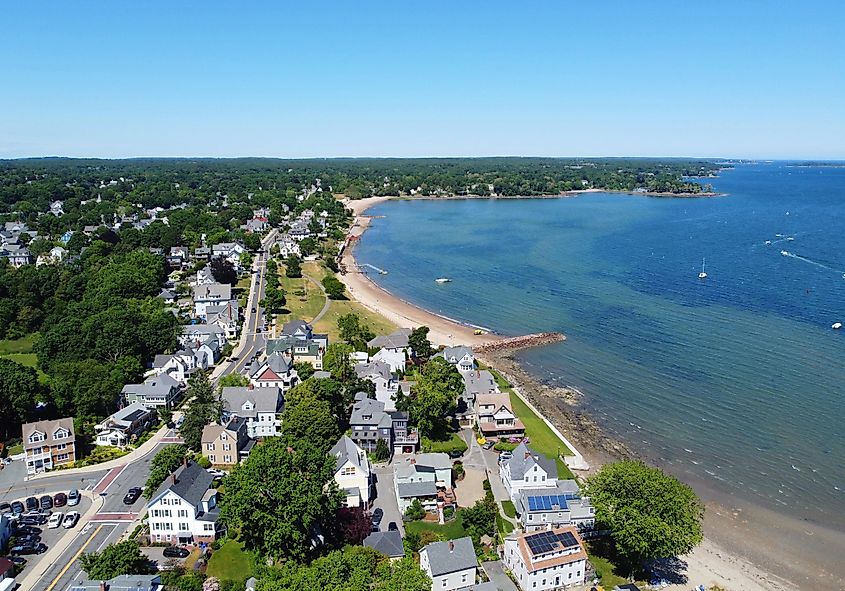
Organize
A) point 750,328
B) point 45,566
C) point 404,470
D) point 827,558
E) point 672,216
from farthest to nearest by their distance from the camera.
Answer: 1. point 672,216
2. point 750,328
3. point 404,470
4. point 827,558
5. point 45,566

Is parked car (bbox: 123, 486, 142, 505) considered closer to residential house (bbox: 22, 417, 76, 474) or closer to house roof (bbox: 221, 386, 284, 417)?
residential house (bbox: 22, 417, 76, 474)

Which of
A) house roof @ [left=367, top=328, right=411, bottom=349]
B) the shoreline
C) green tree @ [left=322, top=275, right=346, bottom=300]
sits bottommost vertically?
the shoreline

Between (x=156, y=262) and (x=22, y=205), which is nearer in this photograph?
(x=156, y=262)

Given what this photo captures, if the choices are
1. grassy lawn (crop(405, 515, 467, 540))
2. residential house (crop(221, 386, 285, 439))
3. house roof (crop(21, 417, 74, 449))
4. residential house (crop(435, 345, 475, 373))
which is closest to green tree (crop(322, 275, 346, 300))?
residential house (crop(435, 345, 475, 373))

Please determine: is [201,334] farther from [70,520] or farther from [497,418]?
[497,418]

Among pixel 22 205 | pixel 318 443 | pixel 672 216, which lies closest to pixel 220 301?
pixel 318 443

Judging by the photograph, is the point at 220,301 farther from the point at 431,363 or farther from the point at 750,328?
the point at 750,328
